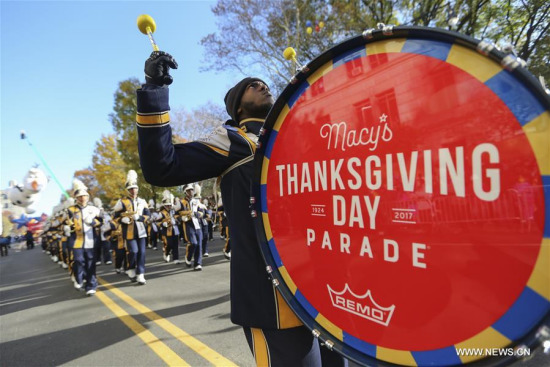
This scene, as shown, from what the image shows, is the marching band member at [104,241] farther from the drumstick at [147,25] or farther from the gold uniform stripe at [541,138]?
the gold uniform stripe at [541,138]

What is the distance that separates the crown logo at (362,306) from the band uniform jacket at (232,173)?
1.03ft

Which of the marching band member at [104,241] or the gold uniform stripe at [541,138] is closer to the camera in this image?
the gold uniform stripe at [541,138]

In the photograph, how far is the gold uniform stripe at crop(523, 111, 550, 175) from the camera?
615 millimetres

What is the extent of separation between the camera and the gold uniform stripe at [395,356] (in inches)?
32.2

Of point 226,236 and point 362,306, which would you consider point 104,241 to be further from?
point 362,306

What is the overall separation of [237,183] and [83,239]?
642 cm

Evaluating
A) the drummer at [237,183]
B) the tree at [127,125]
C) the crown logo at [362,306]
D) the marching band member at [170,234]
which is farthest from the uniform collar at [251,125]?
the tree at [127,125]

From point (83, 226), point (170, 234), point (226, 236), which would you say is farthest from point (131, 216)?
point (226, 236)

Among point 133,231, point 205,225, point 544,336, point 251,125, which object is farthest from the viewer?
point 205,225

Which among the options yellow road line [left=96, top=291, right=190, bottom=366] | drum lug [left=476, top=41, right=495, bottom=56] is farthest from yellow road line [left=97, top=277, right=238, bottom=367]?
drum lug [left=476, top=41, right=495, bottom=56]

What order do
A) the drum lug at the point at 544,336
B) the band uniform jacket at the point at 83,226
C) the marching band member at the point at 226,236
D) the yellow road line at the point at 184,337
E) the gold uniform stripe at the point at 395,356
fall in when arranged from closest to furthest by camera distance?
the drum lug at the point at 544,336, the gold uniform stripe at the point at 395,356, the yellow road line at the point at 184,337, the band uniform jacket at the point at 83,226, the marching band member at the point at 226,236

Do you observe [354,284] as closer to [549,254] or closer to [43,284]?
[549,254]

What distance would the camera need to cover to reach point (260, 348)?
52.3 inches

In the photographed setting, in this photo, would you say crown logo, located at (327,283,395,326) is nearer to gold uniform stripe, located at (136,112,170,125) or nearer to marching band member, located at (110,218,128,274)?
gold uniform stripe, located at (136,112,170,125)
